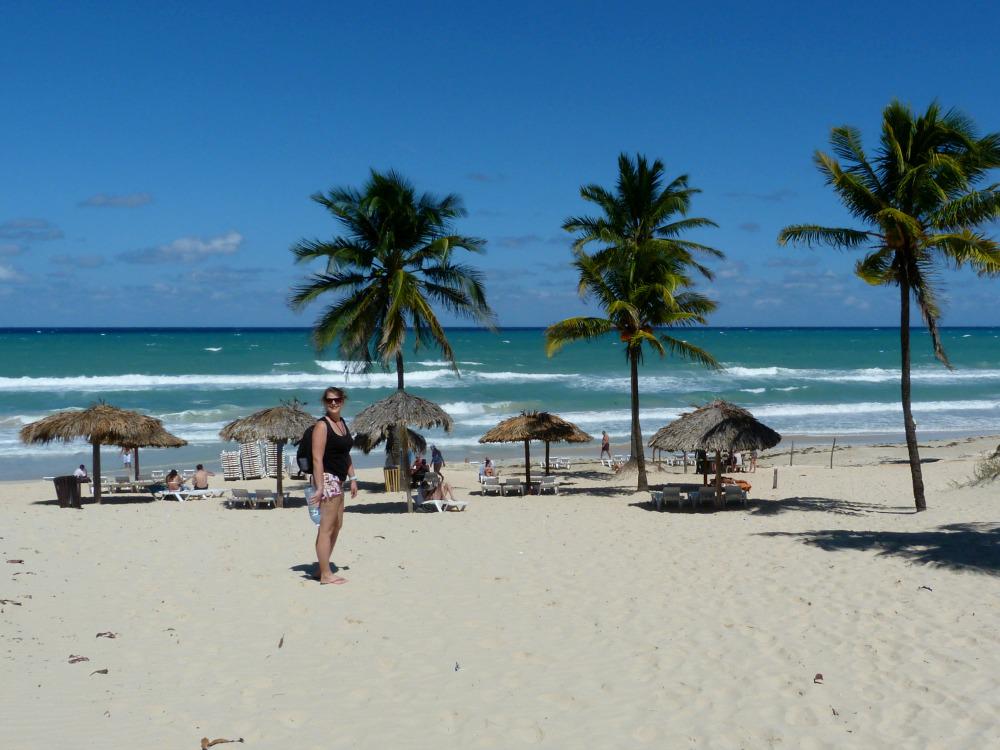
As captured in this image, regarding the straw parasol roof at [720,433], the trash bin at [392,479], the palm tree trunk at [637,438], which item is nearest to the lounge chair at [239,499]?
the trash bin at [392,479]

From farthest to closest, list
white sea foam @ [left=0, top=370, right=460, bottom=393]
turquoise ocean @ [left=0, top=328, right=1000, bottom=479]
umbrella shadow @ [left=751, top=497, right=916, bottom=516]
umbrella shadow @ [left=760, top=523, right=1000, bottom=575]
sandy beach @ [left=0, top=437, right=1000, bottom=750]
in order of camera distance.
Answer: white sea foam @ [left=0, top=370, right=460, bottom=393]
turquoise ocean @ [left=0, top=328, right=1000, bottom=479]
umbrella shadow @ [left=751, top=497, right=916, bottom=516]
umbrella shadow @ [left=760, top=523, right=1000, bottom=575]
sandy beach @ [left=0, top=437, right=1000, bottom=750]

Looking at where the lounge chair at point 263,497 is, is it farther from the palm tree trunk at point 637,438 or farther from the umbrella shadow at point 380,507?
the palm tree trunk at point 637,438

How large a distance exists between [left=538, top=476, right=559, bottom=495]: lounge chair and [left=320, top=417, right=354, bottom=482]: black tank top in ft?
33.8

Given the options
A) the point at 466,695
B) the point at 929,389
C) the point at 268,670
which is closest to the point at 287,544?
the point at 268,670

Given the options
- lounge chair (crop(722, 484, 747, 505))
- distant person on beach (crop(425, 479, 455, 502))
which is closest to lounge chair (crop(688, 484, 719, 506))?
lounge chair (crop(722, 484, 747, 505))

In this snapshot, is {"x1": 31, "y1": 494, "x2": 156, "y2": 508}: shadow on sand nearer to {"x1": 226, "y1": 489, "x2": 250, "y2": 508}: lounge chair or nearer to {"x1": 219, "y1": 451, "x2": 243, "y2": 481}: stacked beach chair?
{"x1": 226, "y1": 489, "x2": 250, "y2": 508}: lounge chair

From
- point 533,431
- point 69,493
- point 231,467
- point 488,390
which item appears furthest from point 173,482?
point 488,390

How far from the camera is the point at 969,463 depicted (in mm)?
20531

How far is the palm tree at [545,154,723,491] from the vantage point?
1555cm

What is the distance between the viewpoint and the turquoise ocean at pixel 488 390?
30625 millimetres

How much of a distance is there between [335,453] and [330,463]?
0.35 ft

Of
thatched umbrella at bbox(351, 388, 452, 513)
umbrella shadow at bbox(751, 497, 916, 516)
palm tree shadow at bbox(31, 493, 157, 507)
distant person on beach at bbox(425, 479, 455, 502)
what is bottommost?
umbrella shadow at bbox(751, 497, 916, 516)

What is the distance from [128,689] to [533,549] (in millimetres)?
5715

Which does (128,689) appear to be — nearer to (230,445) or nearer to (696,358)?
(696,358)
